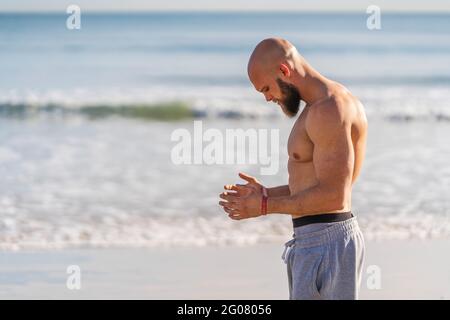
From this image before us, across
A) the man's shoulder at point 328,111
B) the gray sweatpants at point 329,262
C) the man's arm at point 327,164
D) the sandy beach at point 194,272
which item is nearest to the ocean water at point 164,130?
the sandy beach at point 194,272

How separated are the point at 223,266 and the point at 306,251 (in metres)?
3.65

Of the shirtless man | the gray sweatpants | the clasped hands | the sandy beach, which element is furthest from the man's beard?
the sandy beach

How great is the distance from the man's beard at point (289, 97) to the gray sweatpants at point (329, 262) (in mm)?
501

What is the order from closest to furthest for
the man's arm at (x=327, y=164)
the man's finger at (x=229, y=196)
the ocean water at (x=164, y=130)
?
the man's arm at (x=327, y=164)
the man's finger at (x=229, y=196)
the ocean water at (x=164, y=130)

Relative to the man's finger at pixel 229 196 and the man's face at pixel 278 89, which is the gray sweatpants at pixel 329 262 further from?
the man's face at pixel 278 89

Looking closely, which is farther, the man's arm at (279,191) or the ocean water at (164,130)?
the ocean water at (164,130)

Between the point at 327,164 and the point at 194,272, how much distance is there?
12.2 feet

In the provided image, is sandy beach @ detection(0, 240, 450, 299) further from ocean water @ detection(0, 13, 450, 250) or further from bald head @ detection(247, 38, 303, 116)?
bald head @ detection(247, 38, 303, 116)

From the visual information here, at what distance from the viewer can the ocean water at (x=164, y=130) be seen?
9742 millimetres

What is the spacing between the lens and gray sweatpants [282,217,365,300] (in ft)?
14.7

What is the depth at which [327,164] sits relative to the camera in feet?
14.4

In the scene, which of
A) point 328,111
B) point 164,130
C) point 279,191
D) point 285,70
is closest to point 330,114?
point 328,111

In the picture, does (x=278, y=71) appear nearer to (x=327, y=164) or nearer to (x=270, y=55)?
(x=270, y=55)

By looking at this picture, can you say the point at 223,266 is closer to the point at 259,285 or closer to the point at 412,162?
the point at 259,285
